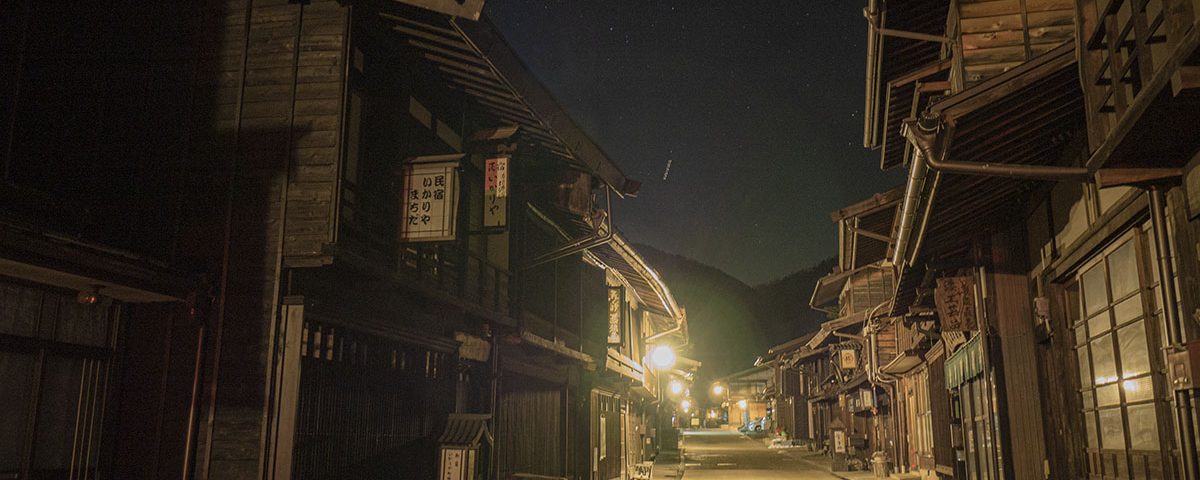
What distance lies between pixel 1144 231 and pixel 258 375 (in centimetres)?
986

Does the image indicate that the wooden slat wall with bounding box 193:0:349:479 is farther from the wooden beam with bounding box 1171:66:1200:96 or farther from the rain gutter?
the wooden beam with bounding box 1171:66:1200:96

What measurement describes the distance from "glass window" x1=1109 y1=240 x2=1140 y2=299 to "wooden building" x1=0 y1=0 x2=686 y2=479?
8098 mm

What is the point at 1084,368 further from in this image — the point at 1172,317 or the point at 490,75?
the point at 490,75

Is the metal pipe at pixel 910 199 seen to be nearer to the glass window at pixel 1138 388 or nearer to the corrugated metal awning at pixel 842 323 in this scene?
the glass window at pixel 1138 388

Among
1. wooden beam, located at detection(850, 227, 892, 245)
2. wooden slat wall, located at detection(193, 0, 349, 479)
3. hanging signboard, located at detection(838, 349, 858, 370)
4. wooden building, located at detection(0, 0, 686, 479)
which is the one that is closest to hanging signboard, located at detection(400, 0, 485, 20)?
wooden building, located at detection(0, 0, 686, 479)

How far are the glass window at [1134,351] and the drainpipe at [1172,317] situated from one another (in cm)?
118

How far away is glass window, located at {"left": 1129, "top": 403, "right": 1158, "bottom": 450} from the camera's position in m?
8.66

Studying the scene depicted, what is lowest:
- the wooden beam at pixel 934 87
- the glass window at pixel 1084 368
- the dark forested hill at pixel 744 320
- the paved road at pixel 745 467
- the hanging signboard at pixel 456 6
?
the paved road at pixel 745 467

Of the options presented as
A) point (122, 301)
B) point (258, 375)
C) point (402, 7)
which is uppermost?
point (402, 7)

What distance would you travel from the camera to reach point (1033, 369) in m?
13.5

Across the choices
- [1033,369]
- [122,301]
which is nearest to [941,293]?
[1033,369]

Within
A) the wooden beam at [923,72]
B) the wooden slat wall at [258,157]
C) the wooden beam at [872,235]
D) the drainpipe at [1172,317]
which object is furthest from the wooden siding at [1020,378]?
the wooden slat wall at [258,157]

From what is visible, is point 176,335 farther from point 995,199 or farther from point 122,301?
point 995,199

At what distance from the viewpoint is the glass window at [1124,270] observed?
8844mm
